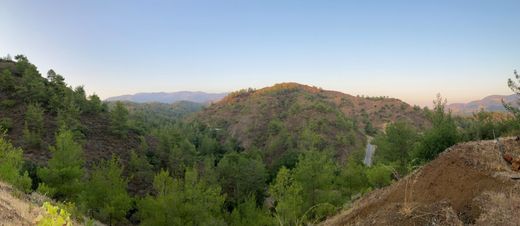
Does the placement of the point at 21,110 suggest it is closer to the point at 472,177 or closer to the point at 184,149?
the point at 184,149

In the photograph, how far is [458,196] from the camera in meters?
9.04

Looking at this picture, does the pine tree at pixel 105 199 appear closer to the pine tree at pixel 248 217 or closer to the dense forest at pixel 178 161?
the dense forest at pixel 178 161

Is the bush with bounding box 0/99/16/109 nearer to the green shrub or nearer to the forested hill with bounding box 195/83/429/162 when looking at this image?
the green shrub

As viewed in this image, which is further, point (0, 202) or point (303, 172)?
point (303, 172)

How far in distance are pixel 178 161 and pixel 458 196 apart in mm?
38161

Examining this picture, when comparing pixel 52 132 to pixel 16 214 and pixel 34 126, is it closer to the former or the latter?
pixel 34 126

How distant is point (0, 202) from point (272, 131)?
79073 millimetres

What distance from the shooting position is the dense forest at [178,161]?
71.2 feet

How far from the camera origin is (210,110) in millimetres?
134500

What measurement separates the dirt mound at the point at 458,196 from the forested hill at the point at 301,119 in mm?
46692

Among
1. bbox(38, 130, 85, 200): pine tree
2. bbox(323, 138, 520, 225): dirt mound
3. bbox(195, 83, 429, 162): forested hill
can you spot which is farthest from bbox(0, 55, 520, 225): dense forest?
bbox(323, 138, 520, 225): dirt mound

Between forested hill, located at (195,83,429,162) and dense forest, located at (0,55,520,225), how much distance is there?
0.61 metres

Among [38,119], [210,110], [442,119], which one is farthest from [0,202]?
[210,110]

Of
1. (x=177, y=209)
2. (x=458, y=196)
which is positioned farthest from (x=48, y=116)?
(x=458, y=196)
